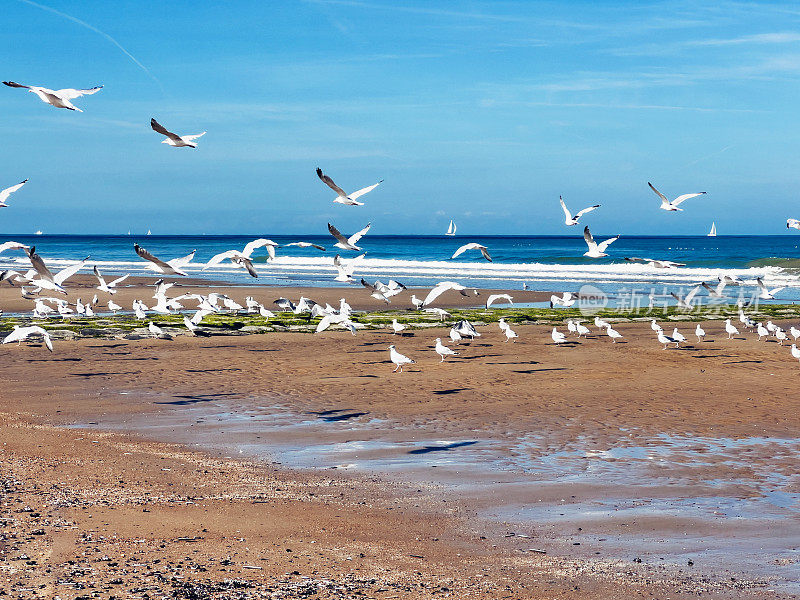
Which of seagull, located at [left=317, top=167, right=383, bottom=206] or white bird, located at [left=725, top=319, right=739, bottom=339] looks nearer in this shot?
seagull, located at [left=317, top=167, right=383, bottom=206]

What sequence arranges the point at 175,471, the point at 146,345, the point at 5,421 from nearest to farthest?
the point at 175,471, the point at 5,421, the point at 146,345

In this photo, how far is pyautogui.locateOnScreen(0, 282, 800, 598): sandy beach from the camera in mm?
6082

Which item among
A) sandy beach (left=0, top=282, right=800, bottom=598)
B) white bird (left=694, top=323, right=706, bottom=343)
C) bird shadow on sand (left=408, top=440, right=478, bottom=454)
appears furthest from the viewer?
white bird (left=694, top=323, right=706, bottom=343)

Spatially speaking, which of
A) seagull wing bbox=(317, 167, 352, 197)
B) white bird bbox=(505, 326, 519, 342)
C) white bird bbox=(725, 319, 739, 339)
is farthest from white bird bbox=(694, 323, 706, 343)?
seagull wing bbox=(317, 167, 352, 197)

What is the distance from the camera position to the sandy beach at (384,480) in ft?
20.0

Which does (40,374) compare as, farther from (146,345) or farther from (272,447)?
(272,447)

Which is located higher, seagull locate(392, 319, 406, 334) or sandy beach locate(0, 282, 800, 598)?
seagull locate(392, 319, 406, 334)

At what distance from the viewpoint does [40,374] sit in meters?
15.1

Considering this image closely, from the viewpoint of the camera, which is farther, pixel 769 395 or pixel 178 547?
pixel 769 395

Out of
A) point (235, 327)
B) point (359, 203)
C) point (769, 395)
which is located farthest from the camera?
point (235, 327)

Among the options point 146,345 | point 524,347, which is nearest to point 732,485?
point 524,347

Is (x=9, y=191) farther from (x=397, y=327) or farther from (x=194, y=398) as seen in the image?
(x=397, y=327)

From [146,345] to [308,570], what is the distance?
13983 mm

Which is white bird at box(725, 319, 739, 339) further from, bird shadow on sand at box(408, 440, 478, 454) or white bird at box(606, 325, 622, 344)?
bird shadow on sand at box(408, 440, 478, 454)
